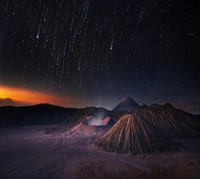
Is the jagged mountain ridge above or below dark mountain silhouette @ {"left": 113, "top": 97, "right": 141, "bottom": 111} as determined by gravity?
below

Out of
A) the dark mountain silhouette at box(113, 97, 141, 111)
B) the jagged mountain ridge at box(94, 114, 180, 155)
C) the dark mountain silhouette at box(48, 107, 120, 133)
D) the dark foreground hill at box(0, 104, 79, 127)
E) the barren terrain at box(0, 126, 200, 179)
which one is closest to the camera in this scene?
the barren terrain at box(0, 126, 200, 179)

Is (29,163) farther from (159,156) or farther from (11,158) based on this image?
(159,156)

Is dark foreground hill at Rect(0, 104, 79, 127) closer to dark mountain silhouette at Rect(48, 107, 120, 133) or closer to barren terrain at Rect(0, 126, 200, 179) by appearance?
dark mountain silhouette at Rect(48, 107, 120, 133)

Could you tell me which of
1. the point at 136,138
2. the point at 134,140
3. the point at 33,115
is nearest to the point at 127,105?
the point at 33,115

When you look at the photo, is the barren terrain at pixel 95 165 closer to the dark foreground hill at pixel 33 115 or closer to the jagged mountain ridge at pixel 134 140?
the jagged mountain ridge at pixel 134 140

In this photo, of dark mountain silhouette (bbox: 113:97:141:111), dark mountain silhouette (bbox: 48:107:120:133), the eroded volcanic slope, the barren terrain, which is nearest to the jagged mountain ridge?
the eroded volcanic slope

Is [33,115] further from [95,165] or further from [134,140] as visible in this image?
[95,165]

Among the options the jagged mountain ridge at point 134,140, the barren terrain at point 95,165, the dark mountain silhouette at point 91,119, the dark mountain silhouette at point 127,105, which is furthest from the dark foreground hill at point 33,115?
the jagged mountain ridge at point 134,140

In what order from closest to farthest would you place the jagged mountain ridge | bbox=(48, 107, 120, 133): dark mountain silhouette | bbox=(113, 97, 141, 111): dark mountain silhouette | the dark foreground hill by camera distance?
the jagged mountain ridge → bbox=(48, 107, 120, 133): dark mountain silhouette → bbox=(113, 97, 141, 111): dark mountain silhouette → the dark foreground hill

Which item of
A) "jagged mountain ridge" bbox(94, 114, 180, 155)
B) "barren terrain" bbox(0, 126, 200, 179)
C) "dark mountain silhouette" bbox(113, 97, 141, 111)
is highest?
"dark mountain silhouette" bbox(113, 97, 141, 111)

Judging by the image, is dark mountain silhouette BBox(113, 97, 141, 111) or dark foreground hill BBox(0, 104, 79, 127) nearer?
dark mountain silhouette BBox(113, 97, 141, 111)
